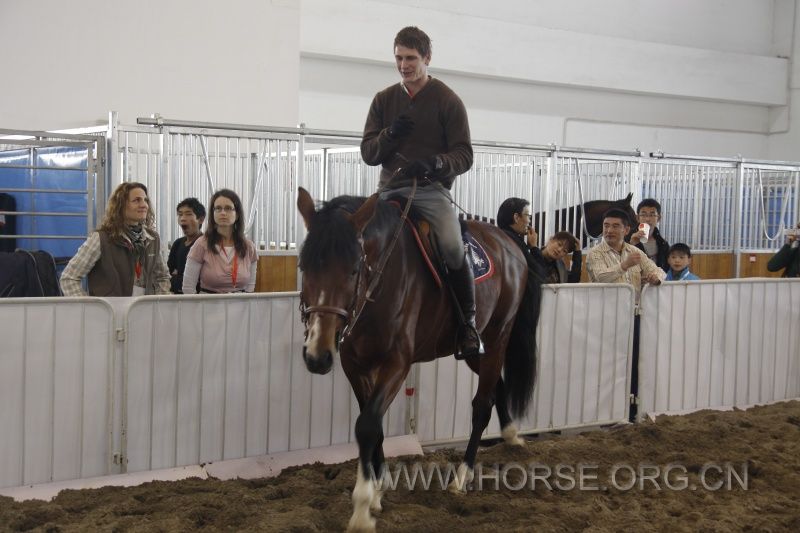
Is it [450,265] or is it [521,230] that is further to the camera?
[521,230]

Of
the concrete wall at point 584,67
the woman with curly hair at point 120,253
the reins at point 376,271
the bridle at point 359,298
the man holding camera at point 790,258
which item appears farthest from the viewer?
the concrete wall at point 584,67

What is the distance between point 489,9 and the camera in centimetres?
1608

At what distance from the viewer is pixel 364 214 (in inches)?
141

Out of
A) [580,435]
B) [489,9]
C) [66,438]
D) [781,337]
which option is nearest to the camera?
[66,438]

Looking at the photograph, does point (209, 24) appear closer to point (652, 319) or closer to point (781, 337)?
point (652, 319)

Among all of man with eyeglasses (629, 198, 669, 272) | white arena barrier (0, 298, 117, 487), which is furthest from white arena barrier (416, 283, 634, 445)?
white arena barrier (0, 298, 117, 487)

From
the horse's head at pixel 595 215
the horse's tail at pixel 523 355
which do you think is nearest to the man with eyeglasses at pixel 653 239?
the horse's head at pixel 595 215

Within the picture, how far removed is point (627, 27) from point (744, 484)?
14979 mm

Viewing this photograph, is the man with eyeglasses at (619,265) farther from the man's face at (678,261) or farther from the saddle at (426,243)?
the saddle at (426,243)

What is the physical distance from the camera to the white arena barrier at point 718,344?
6164mm

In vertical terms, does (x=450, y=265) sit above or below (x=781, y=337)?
above

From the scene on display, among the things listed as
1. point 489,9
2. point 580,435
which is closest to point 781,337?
point 580,435

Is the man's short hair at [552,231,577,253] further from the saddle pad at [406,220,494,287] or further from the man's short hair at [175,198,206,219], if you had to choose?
the man's short hair at [175,198,206,219]

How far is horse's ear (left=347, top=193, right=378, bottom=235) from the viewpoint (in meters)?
3.54
